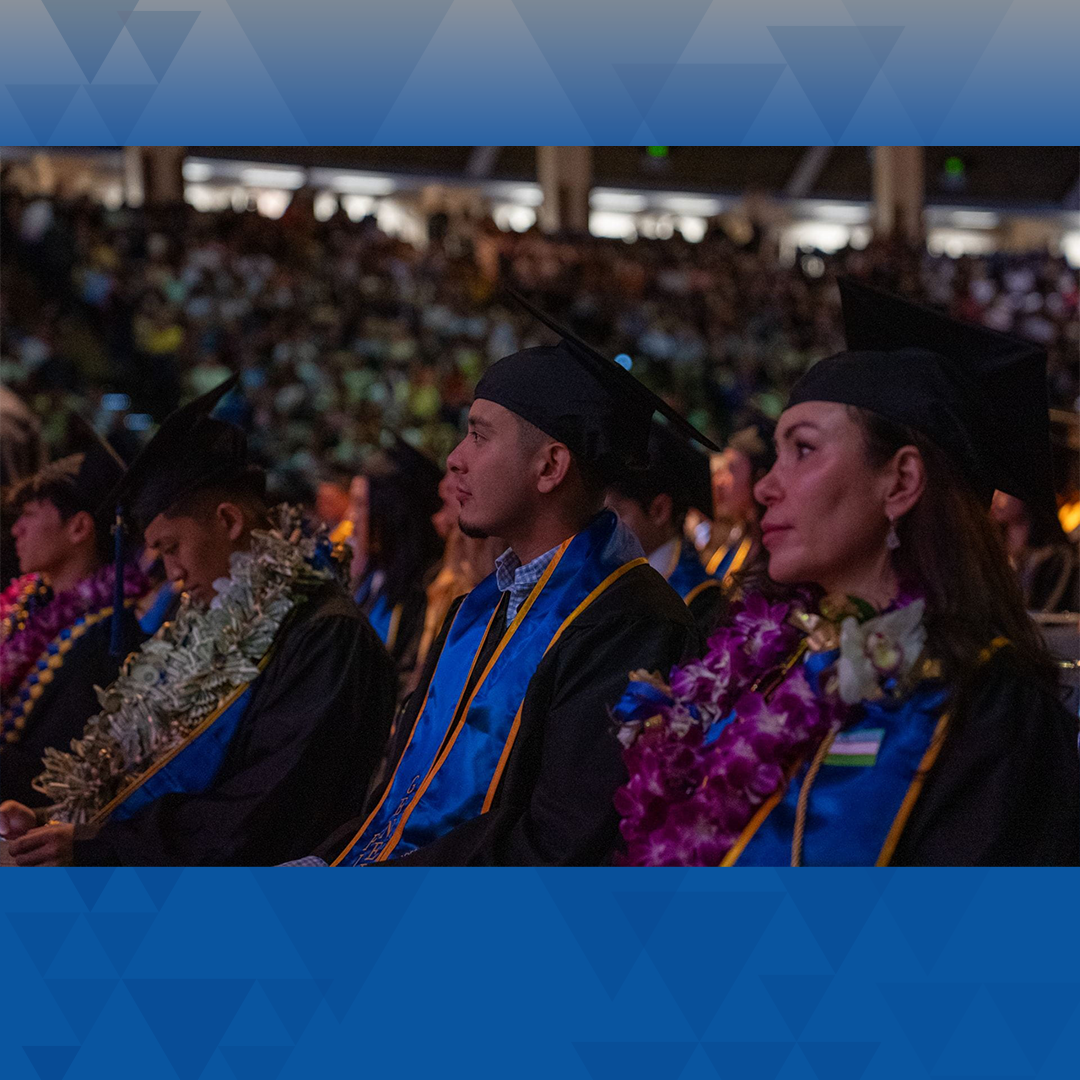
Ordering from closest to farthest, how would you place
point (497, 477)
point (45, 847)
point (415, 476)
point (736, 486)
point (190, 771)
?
point (497, 477) → point (45, 847) → point (190, 771) → point (736, 486) → point (415, 476)

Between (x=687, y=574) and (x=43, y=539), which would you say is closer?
(x=43, y=539)

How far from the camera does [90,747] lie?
276 centimetres

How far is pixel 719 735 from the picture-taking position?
171 cm

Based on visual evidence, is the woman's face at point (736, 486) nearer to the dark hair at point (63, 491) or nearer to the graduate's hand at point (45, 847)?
the dark hair at point (63, 491)

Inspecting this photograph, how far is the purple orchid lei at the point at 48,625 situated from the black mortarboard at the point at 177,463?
2.87ft

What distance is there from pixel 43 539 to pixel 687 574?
71.5 inches

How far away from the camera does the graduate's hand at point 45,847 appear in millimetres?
2393

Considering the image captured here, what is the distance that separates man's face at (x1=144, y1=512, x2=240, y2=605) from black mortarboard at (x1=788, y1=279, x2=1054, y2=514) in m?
1.56

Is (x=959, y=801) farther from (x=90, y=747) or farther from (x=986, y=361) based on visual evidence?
(x=90, y=747)

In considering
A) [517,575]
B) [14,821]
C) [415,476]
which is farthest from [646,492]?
[14,821]

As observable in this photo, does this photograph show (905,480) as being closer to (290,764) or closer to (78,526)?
(290,764)

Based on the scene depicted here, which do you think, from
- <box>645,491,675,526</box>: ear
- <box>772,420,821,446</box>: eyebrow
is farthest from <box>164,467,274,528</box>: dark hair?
<box>772,420,821,446</box>: eyebrow

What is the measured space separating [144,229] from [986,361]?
11819 millimetres

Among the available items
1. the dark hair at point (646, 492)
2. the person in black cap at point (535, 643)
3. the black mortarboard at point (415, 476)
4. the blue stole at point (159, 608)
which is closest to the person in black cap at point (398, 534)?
the black mortarboard at point (415, 476)
